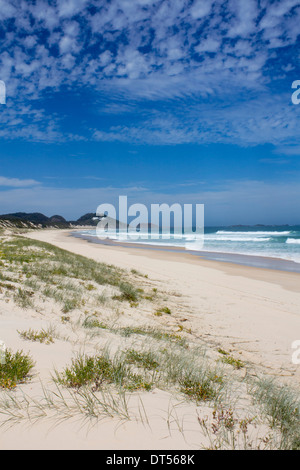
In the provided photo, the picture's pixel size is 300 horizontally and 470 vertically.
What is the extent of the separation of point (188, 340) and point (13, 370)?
3.99 m

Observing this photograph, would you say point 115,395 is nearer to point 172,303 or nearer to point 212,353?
point 212,353

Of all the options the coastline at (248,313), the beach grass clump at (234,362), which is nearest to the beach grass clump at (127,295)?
the coastline at (248,313)

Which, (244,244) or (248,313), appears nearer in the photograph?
(248,313)

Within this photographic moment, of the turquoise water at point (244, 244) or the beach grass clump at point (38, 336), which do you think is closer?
the beach grass clump at point (38, 336)

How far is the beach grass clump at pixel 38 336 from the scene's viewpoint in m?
4.74

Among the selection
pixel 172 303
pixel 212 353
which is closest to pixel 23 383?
pixel 212 353

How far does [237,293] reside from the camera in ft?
38.9

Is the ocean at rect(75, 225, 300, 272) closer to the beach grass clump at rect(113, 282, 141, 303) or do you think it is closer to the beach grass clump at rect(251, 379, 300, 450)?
the beach grass clump at rect(113, 282, 141, 303)

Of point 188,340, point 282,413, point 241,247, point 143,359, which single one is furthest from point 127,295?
point 241,247

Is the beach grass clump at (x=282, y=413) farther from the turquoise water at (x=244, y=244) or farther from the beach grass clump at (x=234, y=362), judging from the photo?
the turquoise water at (x=244, y=244)

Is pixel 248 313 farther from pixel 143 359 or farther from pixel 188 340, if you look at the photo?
pixel 143 359

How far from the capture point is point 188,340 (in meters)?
6.36

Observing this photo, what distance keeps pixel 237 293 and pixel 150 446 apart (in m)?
10.3

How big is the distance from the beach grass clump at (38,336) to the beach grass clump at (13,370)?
3.10ft
